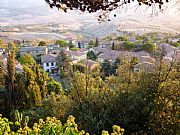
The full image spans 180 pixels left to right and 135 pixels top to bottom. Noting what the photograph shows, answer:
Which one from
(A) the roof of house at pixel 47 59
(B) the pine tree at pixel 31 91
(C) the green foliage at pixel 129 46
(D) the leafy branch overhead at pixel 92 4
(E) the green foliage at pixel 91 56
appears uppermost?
(D) the leafy branch overhead at pixel 92 4

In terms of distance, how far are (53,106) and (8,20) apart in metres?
108

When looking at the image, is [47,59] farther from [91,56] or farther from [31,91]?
[31,91]

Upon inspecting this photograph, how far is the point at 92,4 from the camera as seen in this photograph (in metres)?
3.85

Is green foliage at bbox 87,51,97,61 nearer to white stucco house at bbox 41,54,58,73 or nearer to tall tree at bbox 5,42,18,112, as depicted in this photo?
white stucco house at bbox 41,54,58,73

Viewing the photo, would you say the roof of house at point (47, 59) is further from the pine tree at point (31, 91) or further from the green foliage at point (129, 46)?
the pine tree at point (31, 91)

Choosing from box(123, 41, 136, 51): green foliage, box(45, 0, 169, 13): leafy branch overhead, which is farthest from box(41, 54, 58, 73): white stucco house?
box(45, 0, 169, 13): leafy branch overhead

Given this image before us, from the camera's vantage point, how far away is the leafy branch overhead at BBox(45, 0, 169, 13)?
3.83 meters

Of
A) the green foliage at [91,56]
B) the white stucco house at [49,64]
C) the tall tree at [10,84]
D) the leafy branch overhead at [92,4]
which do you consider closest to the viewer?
the leafy branch overhead at [92,4]

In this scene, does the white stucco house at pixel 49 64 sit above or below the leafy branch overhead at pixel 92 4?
below

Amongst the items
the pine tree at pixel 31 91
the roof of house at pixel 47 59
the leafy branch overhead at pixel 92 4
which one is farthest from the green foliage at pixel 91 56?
the leafy branch overhead at pixel 92 4

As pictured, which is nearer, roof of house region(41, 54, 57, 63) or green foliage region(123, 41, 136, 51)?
roof of house region(41, 54, 57, 63)

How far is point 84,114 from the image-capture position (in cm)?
973

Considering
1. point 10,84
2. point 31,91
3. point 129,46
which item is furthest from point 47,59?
point 31,91

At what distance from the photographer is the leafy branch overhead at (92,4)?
3.83 meters
